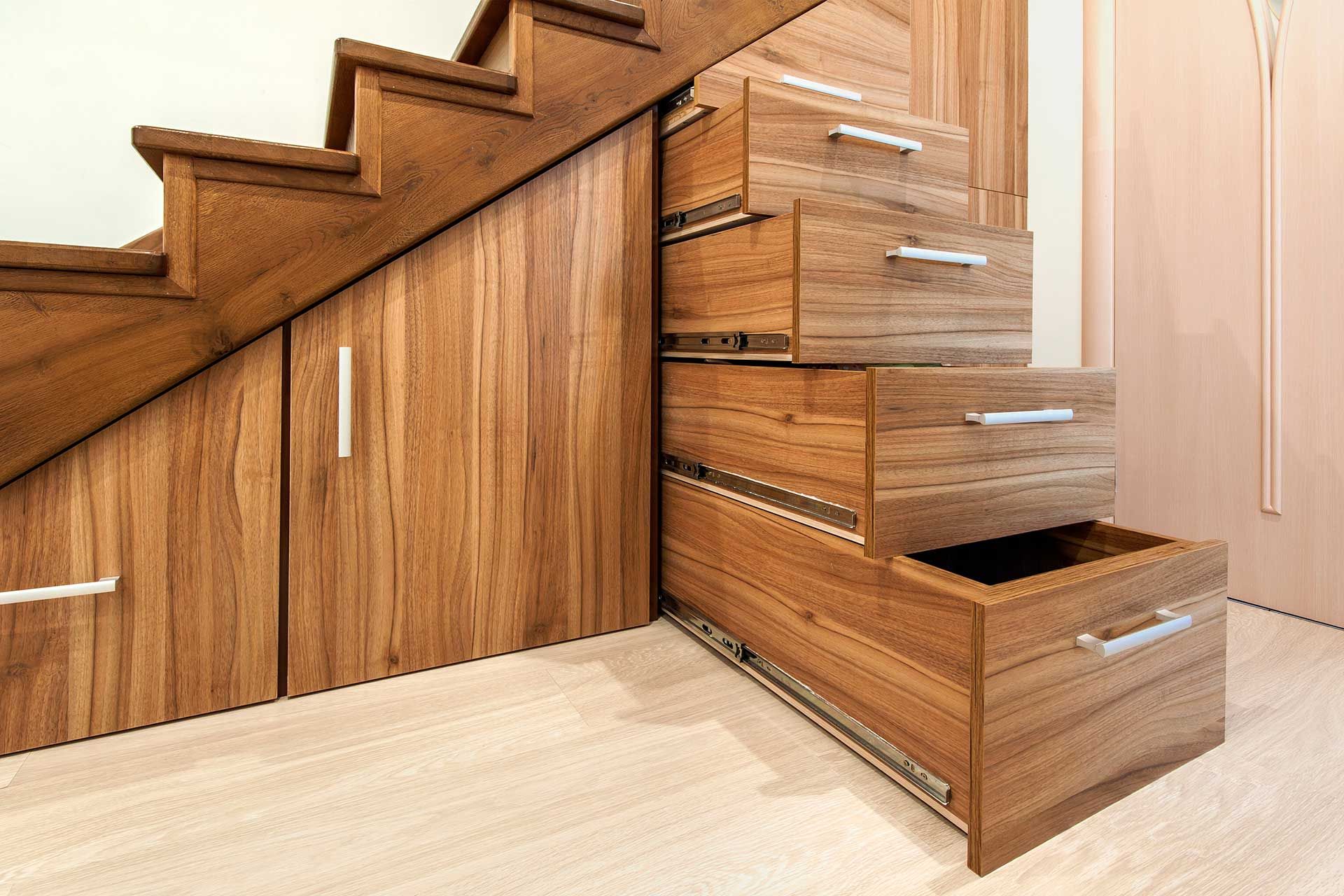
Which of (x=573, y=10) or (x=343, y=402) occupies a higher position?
(x=573, y=10)

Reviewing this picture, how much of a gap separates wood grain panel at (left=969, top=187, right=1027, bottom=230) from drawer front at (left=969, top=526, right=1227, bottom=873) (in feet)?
3.24

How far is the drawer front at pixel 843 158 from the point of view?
0.96 meters

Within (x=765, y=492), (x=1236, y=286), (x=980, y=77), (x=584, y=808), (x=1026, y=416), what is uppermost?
(x=980, y=77)

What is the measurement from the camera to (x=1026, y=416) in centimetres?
86

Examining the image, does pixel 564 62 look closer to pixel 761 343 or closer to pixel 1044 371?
pixel 761 343

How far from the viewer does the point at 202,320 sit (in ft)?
2.91

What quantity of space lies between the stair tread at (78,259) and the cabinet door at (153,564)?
0.15 meters

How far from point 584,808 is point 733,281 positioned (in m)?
0.73

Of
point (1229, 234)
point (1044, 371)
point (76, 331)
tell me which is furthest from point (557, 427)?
point (1229, 234)

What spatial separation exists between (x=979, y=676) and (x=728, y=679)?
48 cm

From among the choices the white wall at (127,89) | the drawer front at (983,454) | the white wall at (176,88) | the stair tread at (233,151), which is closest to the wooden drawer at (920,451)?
the drawer front at (983,454)

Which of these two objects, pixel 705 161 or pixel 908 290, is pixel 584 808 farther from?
pixel 705 161

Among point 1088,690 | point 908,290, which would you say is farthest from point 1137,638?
point 908,290

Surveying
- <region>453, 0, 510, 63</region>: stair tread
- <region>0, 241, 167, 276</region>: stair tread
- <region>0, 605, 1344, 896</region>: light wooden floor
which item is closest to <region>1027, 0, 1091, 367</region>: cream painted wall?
<region>0, 605, 1344, 896</region>: light wooden floor
